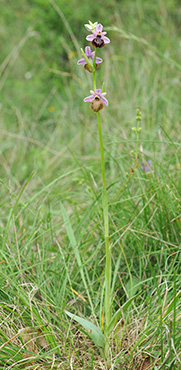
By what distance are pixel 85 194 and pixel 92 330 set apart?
865mm

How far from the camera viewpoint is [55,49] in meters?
5.32

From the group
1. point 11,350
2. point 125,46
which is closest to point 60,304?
point 11,350

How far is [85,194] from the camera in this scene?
230 cm

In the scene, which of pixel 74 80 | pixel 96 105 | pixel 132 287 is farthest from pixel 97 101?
pixel 74 80

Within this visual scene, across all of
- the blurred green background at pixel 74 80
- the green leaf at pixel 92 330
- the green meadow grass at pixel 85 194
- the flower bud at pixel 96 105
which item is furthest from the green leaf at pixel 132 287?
the blurred green background at pixel 74 80

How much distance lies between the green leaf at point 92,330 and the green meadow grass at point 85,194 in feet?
0.17

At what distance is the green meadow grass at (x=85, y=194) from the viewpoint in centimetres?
165

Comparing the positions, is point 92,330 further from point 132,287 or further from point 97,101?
point 97,101

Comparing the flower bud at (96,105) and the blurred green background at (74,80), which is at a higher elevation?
the blurred green background at (74,80)

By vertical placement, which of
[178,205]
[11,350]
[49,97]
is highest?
[49,97]

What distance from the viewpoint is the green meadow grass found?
1652 mm

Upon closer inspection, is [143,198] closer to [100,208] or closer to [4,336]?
[100,208]

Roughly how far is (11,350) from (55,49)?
4490 millimetres

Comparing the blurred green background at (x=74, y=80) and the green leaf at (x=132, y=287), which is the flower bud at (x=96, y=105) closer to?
the green leaf at (x=132, y=287)
